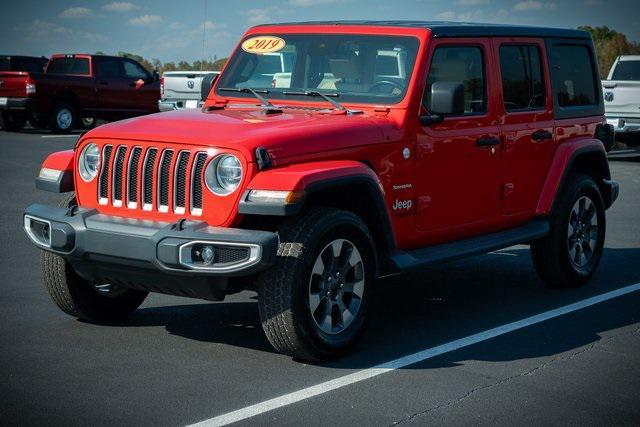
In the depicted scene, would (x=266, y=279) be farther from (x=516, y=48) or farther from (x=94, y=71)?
(x=94, y=71)

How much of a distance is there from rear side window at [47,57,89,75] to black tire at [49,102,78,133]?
1.11 m

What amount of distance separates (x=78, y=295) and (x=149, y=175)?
1.10m

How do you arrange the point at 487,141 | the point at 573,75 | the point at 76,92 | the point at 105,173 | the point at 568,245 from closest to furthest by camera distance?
1. the point at 105,173
2. the point at 487,141
3. the point at 568,245
4. the point at 573,75
5. the point at 76,92

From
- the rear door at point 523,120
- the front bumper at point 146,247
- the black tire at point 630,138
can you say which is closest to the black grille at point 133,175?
the front bumper at point 146,247

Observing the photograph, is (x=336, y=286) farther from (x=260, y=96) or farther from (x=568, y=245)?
(x=568, y=245)

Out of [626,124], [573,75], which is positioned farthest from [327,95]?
[626,124]

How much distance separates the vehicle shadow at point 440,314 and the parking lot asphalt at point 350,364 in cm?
2

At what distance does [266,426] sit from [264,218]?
1469 millimetres

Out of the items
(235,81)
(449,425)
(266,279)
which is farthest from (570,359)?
(235,81)

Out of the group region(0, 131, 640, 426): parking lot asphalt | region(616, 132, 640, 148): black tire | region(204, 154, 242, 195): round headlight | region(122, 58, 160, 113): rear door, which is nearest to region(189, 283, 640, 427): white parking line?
region(0, 131, 640, 426): parking lot asphalt

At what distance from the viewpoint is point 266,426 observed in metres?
4.97

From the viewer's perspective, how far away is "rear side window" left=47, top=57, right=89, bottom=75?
2642 cm

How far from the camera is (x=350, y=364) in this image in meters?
6.09

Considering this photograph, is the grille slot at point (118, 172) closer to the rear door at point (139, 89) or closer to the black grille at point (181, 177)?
the black grille at point (181, 177)
